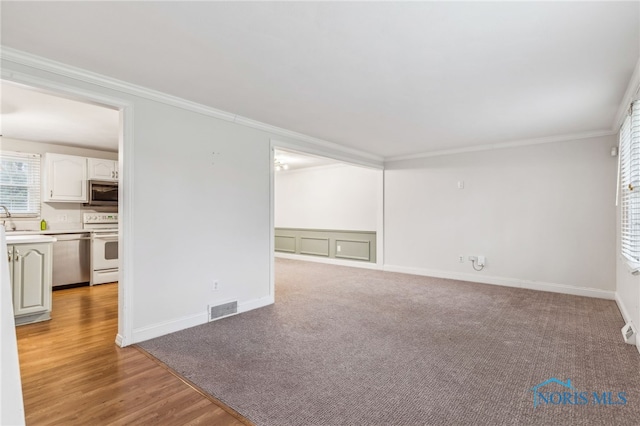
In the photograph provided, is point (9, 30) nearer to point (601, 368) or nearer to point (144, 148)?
point (144, 148)

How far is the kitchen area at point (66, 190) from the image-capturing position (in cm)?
468

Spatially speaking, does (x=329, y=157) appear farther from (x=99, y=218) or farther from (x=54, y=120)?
(x=99, y=218)

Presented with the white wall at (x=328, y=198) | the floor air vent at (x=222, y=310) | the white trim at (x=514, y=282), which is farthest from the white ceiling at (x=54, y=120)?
the white trim at (x=514, y=282)

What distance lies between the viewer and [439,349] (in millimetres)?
2830

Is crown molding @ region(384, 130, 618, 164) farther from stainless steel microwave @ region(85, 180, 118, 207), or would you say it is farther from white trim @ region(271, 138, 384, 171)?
stainless steel microwave @ region(85, 180, 118, 207)

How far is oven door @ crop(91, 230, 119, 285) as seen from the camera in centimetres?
542

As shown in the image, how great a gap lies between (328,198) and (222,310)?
4480 millimetres

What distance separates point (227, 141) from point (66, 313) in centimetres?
287

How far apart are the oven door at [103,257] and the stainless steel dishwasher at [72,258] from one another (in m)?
0.21

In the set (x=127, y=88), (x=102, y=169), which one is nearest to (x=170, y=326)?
(x=127, y=88)

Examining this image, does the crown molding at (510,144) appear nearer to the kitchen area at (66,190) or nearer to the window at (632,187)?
the window at (632,187)

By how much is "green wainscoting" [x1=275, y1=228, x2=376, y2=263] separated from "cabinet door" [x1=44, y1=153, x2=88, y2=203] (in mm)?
4438

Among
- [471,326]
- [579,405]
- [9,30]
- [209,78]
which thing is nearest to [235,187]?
[209,78]

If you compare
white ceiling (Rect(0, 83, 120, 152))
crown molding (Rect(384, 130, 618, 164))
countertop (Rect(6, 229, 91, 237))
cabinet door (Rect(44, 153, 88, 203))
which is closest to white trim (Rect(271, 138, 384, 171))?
crown molding (Rect(384, 130, 618, 164))
